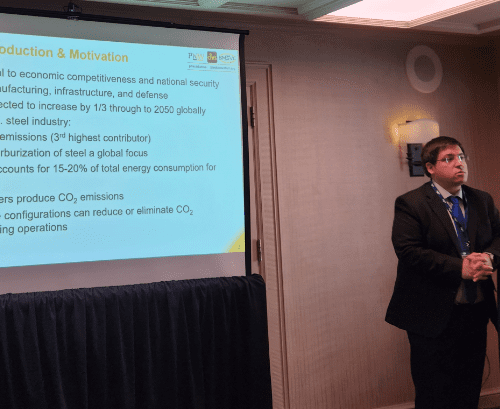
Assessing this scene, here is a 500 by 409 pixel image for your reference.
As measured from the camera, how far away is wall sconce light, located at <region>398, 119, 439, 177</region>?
348 centimetres

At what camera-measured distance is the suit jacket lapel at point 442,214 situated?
2490mm

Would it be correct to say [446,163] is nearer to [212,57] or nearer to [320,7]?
[320,7]

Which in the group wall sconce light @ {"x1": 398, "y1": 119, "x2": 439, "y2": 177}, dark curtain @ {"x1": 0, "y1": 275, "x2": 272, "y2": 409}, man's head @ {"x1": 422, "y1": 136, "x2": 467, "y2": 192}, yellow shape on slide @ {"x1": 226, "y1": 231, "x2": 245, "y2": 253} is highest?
wall sconce light @ {"x1": 398, "y1": 119, "x2": 439, "y2": 177}

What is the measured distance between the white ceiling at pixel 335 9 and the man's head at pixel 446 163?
2.89 ft

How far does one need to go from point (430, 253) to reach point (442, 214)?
0.23 metres

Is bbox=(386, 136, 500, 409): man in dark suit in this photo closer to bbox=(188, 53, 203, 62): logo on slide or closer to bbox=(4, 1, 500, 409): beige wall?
bbox=(4, 1, 500, 409): beige wall

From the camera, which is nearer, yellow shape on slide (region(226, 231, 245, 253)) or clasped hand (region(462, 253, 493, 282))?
clasped hand (region(462, 253, 493, 282))

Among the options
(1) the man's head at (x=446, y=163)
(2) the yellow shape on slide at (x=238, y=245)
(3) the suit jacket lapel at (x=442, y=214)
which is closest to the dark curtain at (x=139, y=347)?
(2) the yellow shape on slide at (x=238, y=245)

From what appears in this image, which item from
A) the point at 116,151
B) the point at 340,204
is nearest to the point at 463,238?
the point at 340,204

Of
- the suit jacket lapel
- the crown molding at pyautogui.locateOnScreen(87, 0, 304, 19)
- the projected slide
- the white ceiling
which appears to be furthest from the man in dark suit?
the crown molding at pyautogui.locateOnScreen(87, 0, 304, 19)

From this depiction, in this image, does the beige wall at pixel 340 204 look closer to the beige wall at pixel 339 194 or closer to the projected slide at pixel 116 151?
the beige wall at pixel 339 194

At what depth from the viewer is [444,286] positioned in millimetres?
2428

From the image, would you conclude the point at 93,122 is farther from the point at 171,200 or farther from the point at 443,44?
the point at 443,44

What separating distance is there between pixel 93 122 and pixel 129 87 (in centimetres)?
26
